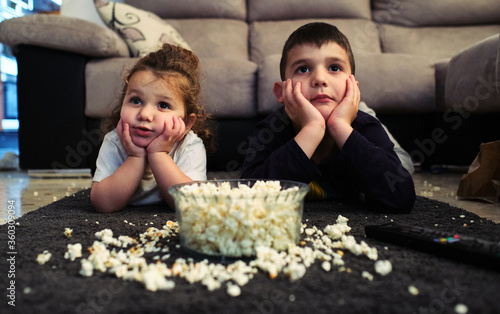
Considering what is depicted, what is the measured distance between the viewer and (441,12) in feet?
8.52

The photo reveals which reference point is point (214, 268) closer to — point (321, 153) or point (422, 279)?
point (422, 279)

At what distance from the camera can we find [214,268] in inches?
21.9

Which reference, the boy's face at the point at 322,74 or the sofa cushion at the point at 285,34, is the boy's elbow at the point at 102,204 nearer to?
the boy's face at the point at 322,74

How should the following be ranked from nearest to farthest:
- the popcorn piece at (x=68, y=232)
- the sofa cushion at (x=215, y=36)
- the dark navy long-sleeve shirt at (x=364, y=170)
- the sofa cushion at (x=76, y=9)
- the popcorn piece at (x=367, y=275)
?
1. the popcorn piece at (x=367, y=275)
2. the popcorn piece at (x=68, y=232)
3. the dark navy long-sleeve shirt at (x=364, y=170)
4. the sofa cushion at (x=215, y=36)
5. the sofa cushion at (x=76, y=9)

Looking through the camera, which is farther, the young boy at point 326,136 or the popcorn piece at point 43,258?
the young boy at point 326,136

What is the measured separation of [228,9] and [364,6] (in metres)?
0.90

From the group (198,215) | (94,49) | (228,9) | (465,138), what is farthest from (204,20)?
(198,215)

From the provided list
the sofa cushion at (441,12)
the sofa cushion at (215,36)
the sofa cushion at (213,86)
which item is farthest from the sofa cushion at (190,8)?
the sofa cushion at (441,12)

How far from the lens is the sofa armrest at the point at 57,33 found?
179 centimetres

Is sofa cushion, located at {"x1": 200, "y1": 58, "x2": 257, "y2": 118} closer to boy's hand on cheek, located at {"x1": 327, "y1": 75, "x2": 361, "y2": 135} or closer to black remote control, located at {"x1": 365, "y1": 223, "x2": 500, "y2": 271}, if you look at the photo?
boy's hand on cheek, located at {"x1": 327, "y1": 75, "x2": 361, "y2": 135}

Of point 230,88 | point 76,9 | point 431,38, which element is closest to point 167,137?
point 230,88

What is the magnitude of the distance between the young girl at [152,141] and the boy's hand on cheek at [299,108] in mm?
292

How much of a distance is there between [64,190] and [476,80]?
160 centimetres

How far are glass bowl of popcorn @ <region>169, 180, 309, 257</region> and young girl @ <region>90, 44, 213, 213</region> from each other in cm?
42
